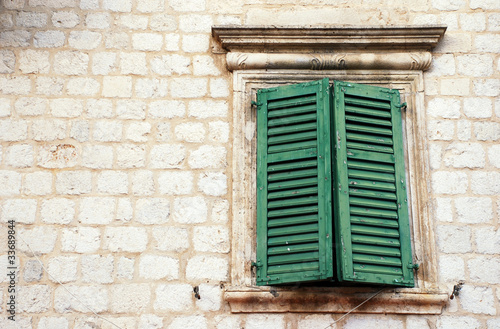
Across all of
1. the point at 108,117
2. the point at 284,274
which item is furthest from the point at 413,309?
the point at 108,117

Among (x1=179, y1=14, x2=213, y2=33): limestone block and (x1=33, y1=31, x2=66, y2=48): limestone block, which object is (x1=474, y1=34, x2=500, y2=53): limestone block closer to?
(x1=179, y1=14, x2=213, y2=33): limestone block

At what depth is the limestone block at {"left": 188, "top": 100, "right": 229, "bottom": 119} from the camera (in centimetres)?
591

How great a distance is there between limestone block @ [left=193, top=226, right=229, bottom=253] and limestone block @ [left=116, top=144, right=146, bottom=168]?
2.20 ft

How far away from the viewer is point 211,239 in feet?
18.3

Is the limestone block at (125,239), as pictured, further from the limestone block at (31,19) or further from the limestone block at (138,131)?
the limestone block at (31,19)

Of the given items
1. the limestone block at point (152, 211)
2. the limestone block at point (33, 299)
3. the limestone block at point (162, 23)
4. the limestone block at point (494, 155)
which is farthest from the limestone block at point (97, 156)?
the limestone block at point (494, 155)

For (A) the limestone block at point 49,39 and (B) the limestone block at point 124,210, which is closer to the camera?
(B) the limestone block at point 124,210

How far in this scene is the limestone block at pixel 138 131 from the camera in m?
5.83

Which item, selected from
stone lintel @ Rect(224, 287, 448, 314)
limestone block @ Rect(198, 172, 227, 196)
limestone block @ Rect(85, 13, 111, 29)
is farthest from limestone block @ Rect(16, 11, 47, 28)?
stone lintel @ Rect(224, 287, 448, 314)

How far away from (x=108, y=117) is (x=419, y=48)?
2.47 meters

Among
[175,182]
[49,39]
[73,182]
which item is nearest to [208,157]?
[175,182]

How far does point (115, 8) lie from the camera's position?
6184mm

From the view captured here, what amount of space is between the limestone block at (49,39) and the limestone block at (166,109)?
2.97 ft

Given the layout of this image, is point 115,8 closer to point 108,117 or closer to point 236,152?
point 108,117
